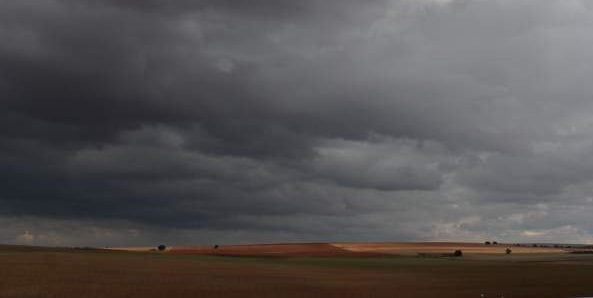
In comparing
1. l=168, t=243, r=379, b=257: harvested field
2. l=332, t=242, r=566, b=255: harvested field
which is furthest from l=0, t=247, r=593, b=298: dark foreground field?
l=332, t=242, r=566, b=255: harvested field

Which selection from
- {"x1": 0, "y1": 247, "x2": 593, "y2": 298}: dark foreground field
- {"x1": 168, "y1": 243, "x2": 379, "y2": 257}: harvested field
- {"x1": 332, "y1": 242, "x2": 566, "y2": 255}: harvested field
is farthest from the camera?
{"x1": 332, "y1": 242, "x2": 566, "y2": 255}: harvested field

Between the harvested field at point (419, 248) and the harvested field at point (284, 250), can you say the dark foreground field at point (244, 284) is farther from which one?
the harvested field at point (419, 248)

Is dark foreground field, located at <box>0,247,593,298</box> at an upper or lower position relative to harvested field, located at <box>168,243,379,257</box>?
lower

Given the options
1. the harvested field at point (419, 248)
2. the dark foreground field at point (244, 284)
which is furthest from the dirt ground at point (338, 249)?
the dark foreground field at point (244, 284)

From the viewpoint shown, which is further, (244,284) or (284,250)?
A: (284,250)

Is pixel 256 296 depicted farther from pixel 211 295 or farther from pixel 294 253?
pixel 294 253

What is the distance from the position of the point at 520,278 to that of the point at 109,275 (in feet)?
154

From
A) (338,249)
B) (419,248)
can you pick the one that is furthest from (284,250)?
(419,248)

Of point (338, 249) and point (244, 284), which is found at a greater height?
point (338, 249)

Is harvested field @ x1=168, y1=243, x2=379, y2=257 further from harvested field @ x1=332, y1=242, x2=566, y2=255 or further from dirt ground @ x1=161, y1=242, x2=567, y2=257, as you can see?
harvested field @ x1=332, y1=242, x2=566, y2=255

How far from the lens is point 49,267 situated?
235ft

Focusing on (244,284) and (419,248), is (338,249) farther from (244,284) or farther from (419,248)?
(244,284)

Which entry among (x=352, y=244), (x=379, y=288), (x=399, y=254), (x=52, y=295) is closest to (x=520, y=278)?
(x=379, y=288)

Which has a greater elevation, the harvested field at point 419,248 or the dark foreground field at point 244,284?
the harvested field at point 419,248
